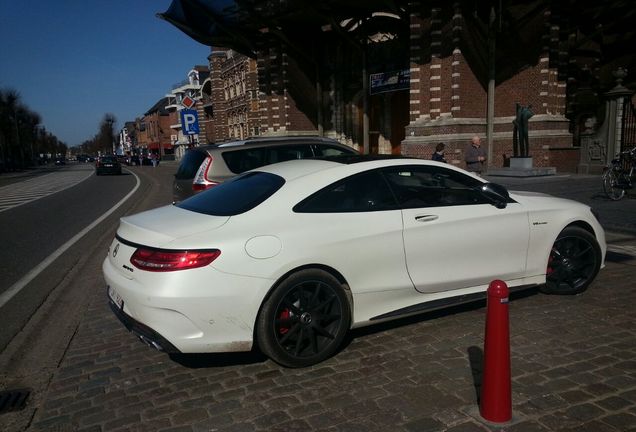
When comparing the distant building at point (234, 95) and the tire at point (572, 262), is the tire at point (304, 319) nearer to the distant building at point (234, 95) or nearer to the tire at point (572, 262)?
the tire at point (572, 262)

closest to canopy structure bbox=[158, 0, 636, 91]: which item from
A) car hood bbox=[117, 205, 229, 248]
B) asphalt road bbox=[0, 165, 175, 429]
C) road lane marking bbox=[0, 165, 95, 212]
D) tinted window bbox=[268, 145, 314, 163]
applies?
road lane marking bbox=[0, 165, 95, 212]

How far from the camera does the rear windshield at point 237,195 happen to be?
11.7ft

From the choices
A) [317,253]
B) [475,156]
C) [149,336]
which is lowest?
[149,336]

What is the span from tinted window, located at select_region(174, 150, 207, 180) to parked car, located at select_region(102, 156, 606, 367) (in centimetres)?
369

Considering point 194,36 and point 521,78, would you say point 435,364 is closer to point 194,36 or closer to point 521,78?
point 521,78

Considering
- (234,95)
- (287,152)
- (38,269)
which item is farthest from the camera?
(234,95)

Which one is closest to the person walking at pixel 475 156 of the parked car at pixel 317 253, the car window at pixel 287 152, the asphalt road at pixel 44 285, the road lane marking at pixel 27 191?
the car window at pixel 287 152

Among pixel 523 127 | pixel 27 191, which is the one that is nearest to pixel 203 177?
pixel 523 127

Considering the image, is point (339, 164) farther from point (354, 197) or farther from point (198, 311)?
point (198, 311)

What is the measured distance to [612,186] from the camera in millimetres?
10828

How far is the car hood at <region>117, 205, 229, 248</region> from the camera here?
128 inches

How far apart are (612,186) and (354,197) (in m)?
9.67

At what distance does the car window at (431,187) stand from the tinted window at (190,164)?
448 centimetres

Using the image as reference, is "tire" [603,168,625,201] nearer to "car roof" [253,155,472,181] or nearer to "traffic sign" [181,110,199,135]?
"car roof" [253,155,472,181]
